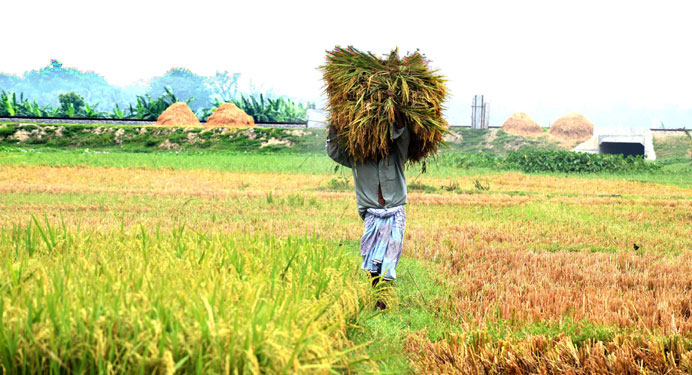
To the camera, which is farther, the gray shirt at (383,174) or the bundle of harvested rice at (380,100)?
the gray shirt at (383,174)

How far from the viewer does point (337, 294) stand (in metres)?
3.70

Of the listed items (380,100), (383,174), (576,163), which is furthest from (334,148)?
(576,163)

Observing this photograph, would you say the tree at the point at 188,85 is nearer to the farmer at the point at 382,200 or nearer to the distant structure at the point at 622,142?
the distant structure at the point at 622,142

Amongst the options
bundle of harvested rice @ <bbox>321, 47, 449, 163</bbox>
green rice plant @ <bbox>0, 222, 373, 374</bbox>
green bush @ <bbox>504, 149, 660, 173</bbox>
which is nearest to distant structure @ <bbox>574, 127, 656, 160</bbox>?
green bush @ <bbox>504, 149, 660, 173</bbox>

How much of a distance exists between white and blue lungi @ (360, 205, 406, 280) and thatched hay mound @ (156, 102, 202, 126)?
33025 mm

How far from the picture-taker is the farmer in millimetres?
4883

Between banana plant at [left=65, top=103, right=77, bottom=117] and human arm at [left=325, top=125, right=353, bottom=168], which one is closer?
human arm at [left=325, top=125, right=353, bottom=168]

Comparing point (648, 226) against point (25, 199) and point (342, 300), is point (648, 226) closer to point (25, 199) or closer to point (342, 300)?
point (342, 300)

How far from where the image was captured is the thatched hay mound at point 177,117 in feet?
120

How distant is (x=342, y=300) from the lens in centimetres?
379

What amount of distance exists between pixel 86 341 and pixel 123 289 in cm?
44

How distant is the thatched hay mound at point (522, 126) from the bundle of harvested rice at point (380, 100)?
31999mm

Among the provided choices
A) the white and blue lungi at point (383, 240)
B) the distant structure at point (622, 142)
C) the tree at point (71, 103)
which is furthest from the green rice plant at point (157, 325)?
the tree at point (71, 103)

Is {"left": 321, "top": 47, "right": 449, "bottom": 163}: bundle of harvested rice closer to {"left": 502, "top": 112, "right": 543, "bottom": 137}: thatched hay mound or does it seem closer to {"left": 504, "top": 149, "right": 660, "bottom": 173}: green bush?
{"left": 504, "top": 149, "right": 660, "bottom": 173}: green bush
